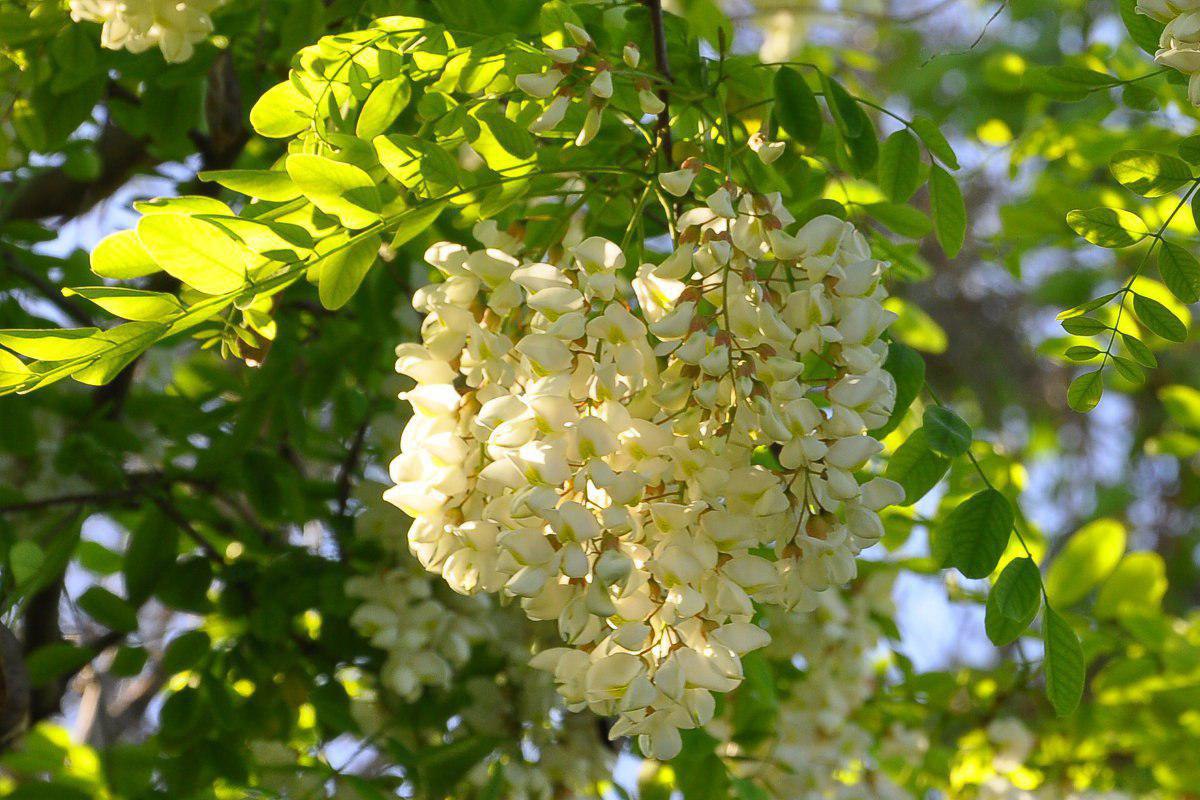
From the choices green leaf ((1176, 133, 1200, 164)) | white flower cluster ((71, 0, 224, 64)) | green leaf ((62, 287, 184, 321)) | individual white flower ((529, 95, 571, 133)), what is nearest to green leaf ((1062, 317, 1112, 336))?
green leaf ((1176, 133, 1200, 164))

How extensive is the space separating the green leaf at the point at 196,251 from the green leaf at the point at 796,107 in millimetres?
392

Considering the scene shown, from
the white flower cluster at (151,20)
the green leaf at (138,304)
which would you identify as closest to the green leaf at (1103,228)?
the green leaf at (138,304)

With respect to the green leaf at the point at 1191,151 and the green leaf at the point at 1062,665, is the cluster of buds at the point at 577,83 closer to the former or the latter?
the green leaf at the point at 1191,151

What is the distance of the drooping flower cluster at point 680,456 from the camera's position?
26.3 inches

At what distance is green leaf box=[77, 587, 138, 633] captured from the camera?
4.42 feet

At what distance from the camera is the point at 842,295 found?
0.71m

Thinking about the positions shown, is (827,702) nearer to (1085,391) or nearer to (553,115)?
(1085,391)

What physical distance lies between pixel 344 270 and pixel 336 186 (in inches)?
2.7

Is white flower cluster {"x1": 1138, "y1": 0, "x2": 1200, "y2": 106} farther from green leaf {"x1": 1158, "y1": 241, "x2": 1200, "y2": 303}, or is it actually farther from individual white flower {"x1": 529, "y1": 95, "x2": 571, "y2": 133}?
individual white flower {"x1": 529, "y1": 95, "x2": 571, "y2": 133}

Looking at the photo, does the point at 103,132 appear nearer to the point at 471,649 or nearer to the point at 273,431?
the point at 273,431

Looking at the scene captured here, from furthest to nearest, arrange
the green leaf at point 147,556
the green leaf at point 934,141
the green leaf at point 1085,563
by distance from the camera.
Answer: the green leaf at point 1085,563 → the green leaf at point 147,556 → the green leaf at point 934,141

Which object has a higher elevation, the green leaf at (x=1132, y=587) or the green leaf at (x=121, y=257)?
the green leaf at (x=121, y=257)

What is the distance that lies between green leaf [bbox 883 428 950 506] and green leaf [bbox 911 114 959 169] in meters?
0.21

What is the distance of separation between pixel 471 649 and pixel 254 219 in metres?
0.79
